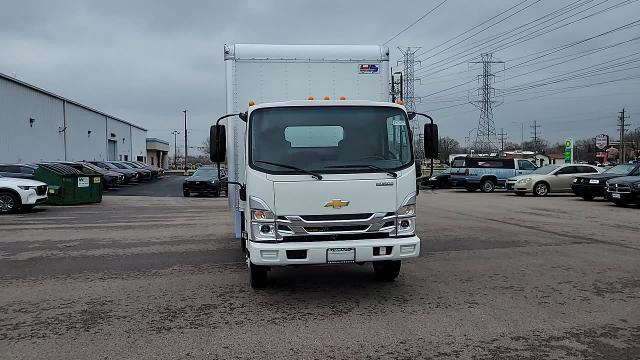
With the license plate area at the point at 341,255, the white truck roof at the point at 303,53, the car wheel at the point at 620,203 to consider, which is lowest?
the car wheel at the point at 620,203

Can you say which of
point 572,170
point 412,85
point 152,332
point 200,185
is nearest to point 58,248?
point 152,332

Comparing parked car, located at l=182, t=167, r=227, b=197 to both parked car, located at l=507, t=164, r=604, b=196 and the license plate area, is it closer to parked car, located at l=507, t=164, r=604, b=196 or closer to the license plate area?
parked car, located at l=507, t=164, r=604, b=196

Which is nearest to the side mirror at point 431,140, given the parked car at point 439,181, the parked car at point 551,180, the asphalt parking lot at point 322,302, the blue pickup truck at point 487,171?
the asphalt parking lot at point 322,302

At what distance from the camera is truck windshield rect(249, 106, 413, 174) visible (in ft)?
20.8

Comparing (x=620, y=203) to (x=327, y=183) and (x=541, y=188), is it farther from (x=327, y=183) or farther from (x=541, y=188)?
(x=327, y=183)

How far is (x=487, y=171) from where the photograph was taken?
30.2 meters

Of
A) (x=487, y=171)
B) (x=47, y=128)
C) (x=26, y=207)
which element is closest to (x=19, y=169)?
(x=26, y=207)

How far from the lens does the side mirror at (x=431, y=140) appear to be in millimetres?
7004

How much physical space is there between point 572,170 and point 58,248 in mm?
23236

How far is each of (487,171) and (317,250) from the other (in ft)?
85.2

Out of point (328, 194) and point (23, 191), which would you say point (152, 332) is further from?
point (23, 191)

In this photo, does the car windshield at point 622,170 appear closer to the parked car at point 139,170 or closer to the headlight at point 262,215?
the headlight at point 262,215

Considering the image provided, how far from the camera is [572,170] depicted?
26.3 metres

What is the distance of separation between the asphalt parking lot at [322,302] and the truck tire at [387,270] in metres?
0.19
